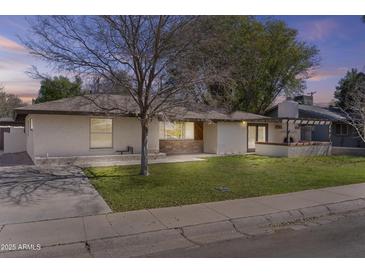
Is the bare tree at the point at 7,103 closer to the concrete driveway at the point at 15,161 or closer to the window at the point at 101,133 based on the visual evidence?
the concrete driveway at the point at 15,161

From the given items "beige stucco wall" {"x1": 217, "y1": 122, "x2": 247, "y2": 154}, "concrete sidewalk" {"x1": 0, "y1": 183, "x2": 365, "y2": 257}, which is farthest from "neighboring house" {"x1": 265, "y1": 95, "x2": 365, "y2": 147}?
"concrete sidewalk" {"x1": 0, "y1": 183, "x2": 365, "y2": 257}

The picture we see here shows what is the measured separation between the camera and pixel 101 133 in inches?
637

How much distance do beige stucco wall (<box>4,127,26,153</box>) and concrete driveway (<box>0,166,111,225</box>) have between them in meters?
10.3

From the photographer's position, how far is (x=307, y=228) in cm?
Result: 602

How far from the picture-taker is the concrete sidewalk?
4930mm

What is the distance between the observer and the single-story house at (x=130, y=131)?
576 inches

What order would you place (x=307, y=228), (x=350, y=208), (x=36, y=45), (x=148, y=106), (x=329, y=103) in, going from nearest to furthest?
(x=307, y=228), (x=350, y=208), (x=36, y=45), (x=148, y=106), (x=329, y=103)

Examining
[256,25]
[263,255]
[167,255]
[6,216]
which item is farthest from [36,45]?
[256,25]

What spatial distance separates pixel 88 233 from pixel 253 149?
17.6 metres

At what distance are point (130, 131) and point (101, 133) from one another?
4.95 feet

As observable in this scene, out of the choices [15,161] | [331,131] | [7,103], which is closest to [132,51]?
[15,161]

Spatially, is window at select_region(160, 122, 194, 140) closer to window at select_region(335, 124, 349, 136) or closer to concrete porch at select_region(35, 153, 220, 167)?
concrete porch at select_region(35, 153, 220, 167)

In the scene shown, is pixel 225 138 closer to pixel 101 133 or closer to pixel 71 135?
pixel 101 133

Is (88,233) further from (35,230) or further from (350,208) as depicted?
(350,208)
